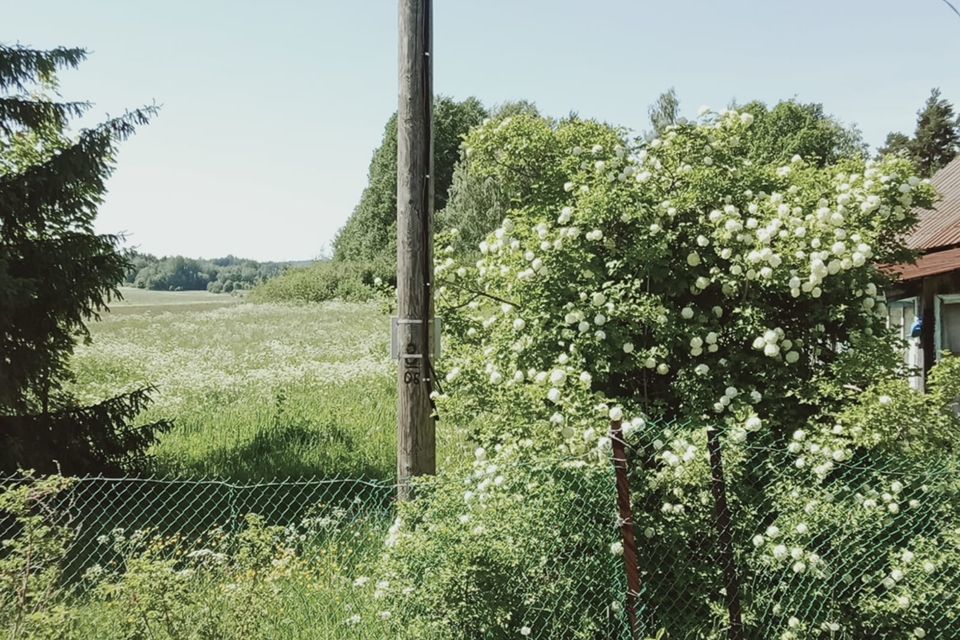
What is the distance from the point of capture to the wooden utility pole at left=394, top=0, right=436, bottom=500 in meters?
4.68

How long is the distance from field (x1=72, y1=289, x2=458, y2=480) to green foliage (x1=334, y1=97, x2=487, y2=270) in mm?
21727

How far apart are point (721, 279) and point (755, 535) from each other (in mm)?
1545

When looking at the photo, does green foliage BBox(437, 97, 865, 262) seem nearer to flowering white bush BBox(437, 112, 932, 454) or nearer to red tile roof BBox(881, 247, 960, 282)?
flowering white bush BBox(437, 112, 932, 454)

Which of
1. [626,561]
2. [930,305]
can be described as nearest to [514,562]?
[626,561]

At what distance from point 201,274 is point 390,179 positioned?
76.5 feet

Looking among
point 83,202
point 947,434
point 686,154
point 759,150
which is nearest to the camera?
point 947,434

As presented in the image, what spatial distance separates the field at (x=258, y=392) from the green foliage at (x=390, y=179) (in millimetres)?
21727

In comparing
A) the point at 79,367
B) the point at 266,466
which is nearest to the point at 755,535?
the point at 266,466

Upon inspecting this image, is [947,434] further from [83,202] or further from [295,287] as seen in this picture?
[295,287]

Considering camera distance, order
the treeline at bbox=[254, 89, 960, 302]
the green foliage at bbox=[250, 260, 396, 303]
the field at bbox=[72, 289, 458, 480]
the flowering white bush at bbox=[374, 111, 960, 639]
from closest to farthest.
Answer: the flowering white bush at bbox=[374, 111, 960, 639]
the field at bbox=[72, 289, 458, 480]
the treeline at bbox=[254, 89, 960, 302]
the green foliage at bbox=[250, 260, 396, 303]

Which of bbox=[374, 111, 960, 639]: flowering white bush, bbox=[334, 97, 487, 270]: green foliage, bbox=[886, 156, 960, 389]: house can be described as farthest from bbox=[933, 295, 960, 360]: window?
bbox=[334, 97, 487, 270]: green foliage

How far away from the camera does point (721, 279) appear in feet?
15.2

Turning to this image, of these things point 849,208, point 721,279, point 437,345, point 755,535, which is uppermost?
point 849,208

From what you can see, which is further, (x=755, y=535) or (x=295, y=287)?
(x=295, y=287)
